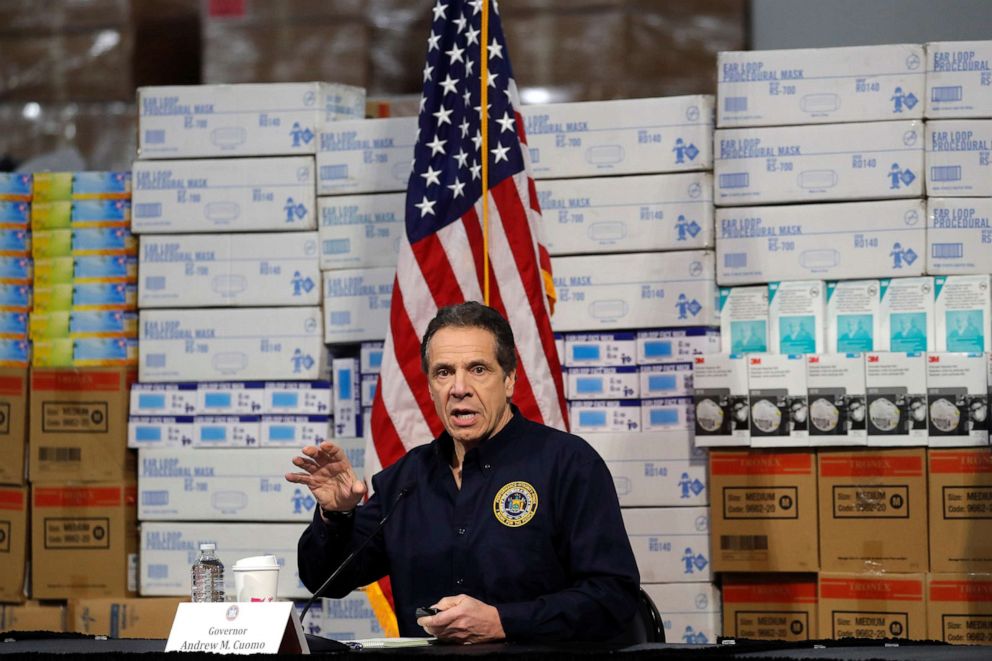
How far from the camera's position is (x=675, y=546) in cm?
498

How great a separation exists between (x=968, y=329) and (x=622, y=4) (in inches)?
79.3

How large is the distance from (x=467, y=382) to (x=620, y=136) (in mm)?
2294

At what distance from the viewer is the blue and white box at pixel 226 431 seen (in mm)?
5301

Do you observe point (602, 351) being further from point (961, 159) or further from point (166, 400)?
point (166, 400)

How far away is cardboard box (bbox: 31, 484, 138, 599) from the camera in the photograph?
5.38 metres

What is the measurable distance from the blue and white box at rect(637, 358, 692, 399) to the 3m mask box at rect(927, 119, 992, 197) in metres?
1.06

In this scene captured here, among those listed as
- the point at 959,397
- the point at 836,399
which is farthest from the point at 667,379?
the point at 959,397

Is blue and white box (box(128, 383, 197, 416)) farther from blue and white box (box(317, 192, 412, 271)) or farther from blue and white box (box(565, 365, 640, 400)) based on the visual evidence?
blue and white box (box(565, 365, 640, 400))

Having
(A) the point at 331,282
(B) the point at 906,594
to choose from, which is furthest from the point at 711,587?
(A) the point at 331,282

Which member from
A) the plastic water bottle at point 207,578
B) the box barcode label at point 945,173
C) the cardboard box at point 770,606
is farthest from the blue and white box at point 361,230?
the plastic water bottle at point 207,578

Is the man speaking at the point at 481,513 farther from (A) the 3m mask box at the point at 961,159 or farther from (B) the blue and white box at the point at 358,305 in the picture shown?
(A) the 3m mask box at the point at 961,159

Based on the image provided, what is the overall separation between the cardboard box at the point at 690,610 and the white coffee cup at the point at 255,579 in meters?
2.63

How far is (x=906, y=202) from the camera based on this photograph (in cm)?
490

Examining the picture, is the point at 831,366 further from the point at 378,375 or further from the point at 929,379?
the point at 378,375
